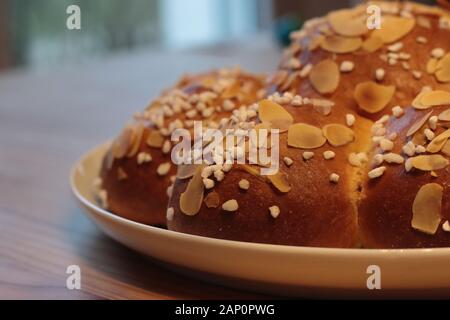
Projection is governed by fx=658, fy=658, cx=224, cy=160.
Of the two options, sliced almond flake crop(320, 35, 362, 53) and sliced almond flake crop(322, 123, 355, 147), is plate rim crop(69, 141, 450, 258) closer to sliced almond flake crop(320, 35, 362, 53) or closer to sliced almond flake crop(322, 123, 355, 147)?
sliced almond flake crop(322, 123, 355, 147)

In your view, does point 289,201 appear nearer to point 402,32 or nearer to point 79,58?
point 402,32

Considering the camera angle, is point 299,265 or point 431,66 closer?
point 299,265

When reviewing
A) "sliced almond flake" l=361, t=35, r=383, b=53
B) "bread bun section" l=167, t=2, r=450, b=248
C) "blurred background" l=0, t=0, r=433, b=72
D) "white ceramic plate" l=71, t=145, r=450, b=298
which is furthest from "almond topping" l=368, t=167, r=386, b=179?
"blurred background" l=0, t=0, r=433, b=72

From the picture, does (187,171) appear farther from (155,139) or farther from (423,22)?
(423,22)

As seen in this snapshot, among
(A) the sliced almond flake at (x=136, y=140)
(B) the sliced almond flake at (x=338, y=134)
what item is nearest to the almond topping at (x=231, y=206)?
(B) the sliced almond flake at (x=338, y=134)

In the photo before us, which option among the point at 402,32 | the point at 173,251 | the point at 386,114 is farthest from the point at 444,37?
the point at 173,251

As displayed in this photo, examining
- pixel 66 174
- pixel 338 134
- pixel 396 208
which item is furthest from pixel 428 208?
pixel 66 174

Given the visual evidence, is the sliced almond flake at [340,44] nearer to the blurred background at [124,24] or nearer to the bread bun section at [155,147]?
the bread bun section at [155,147]
